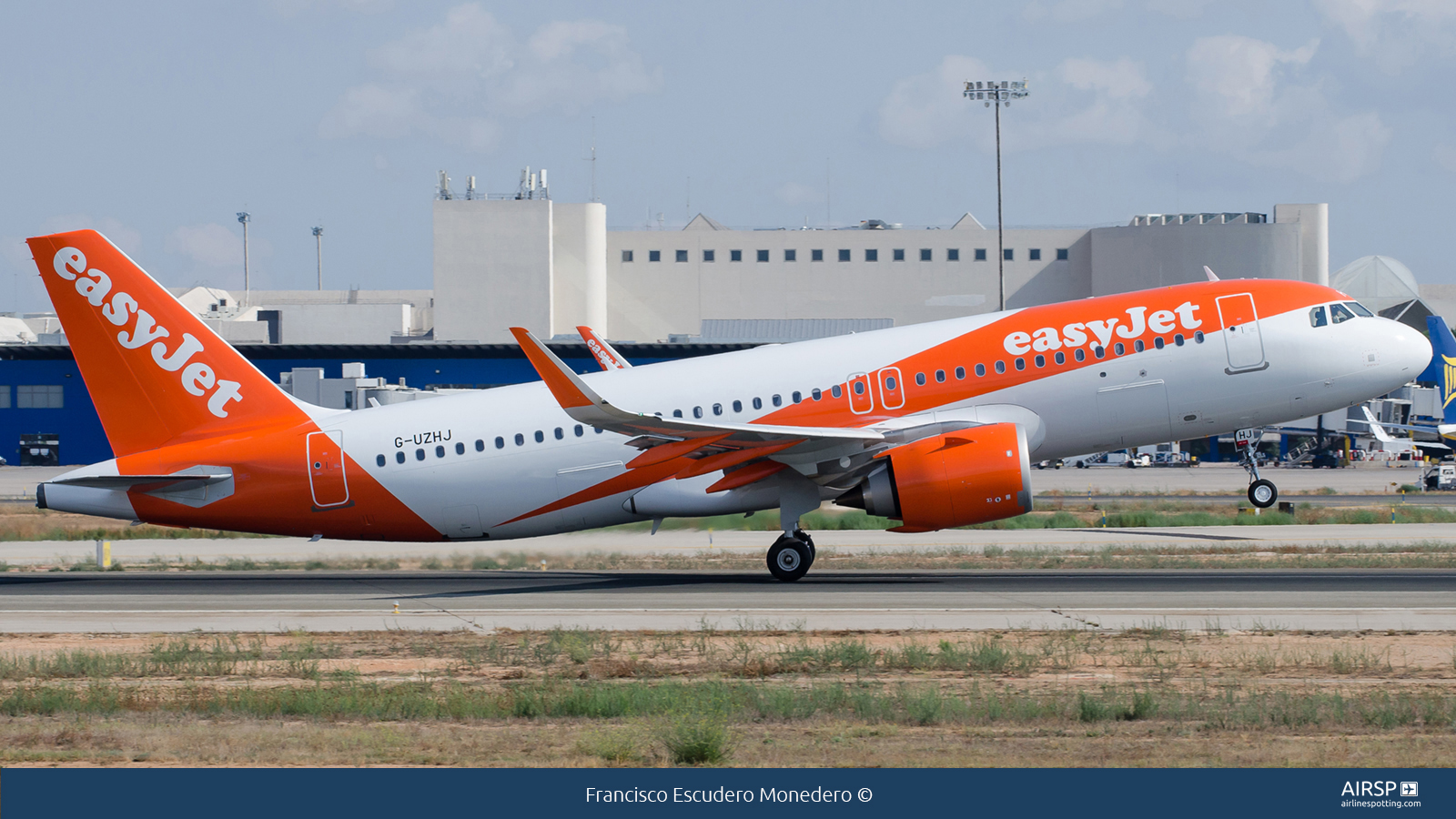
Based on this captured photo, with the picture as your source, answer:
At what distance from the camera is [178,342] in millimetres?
28531

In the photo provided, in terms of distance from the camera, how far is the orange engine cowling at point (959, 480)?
1015 inches

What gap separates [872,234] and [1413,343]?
94.0 meters

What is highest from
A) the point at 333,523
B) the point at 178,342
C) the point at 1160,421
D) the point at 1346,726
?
the point at 178,342

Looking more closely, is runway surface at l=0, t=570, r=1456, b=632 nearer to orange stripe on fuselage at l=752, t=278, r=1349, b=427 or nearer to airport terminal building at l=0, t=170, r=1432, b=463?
orange stripe on fuselage at l=752, t=278, r=1349, b=427

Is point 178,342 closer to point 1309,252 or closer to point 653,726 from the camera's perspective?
point 653,726

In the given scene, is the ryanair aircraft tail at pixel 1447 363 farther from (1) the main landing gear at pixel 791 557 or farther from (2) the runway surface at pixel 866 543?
(1) the main landing gear at pixel 791 557

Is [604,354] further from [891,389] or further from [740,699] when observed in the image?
[740,699]

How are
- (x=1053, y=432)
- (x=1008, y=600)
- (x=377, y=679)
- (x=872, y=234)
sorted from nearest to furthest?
(x=377, y=679)
(x=1008, y=600)
(x=1053, y=432)
(x=872, y=234)

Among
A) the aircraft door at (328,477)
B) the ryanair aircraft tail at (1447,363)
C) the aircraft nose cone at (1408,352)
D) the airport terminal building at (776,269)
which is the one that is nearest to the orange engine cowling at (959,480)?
the aircraft nose cone at (1408,352)

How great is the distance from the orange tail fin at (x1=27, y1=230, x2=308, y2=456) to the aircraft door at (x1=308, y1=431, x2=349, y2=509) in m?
1.05

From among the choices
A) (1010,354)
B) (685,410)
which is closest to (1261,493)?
(1010,354)

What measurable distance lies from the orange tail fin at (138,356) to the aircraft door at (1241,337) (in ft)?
61.5

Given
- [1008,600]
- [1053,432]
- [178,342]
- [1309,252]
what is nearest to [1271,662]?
[1008,600]

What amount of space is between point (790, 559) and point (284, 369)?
79.3 m
